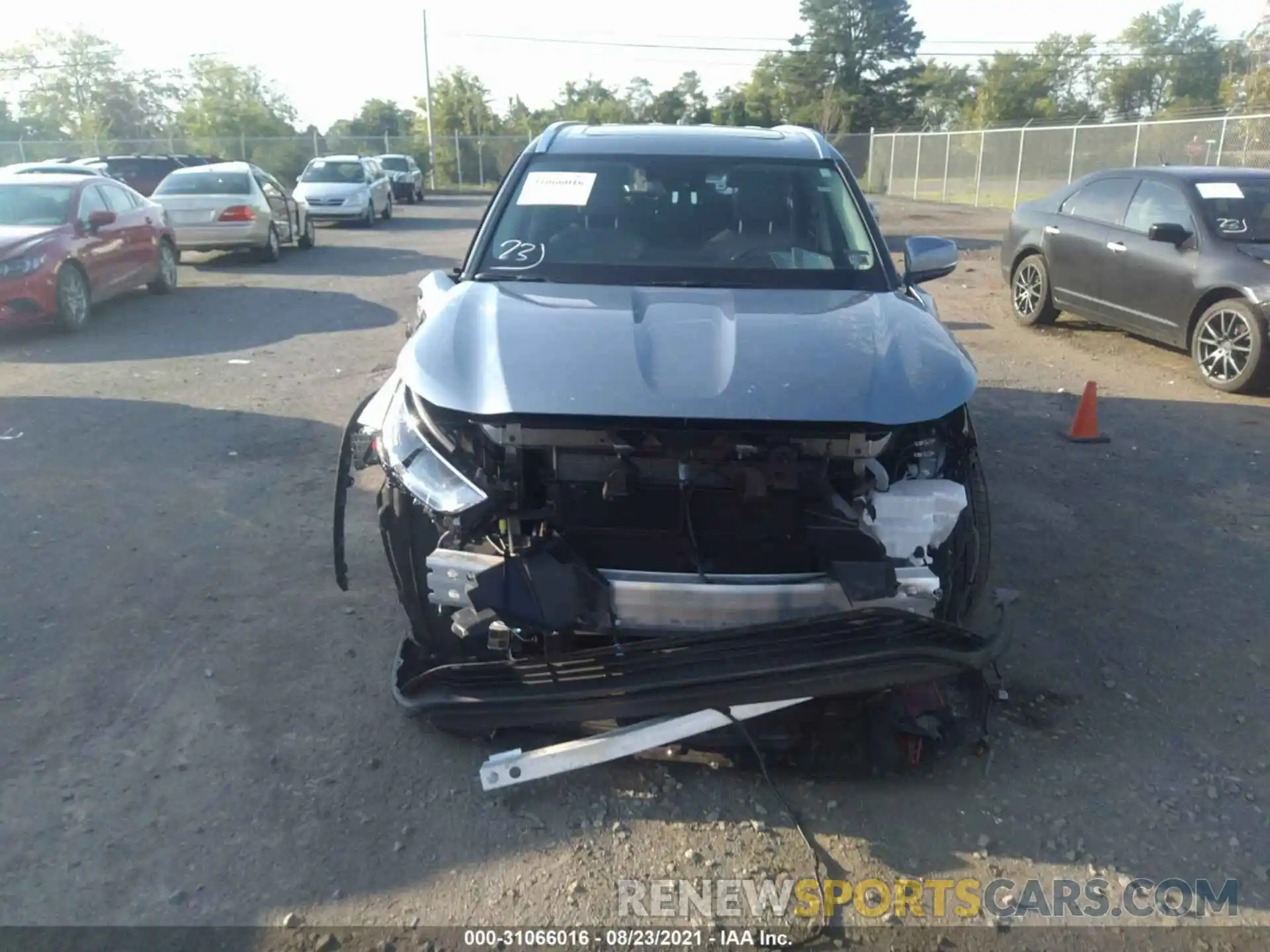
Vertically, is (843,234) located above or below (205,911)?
above

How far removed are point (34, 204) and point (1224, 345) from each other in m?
11.4

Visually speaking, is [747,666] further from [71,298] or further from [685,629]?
[71,298]

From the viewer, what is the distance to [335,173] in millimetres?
24172

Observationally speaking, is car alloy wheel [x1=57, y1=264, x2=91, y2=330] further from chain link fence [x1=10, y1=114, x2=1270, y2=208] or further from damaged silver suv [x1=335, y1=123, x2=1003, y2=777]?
chain link fence [x1=10, y1=114, x2=1270, y2=208]

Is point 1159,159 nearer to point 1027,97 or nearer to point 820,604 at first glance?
point 820,604

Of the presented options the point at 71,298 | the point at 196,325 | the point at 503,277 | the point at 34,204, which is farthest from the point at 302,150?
the point at 503,277

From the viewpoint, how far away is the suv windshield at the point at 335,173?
2403 cm

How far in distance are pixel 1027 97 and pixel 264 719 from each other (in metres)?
70.9

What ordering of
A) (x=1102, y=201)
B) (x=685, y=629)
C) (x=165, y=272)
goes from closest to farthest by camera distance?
1. (x=685, y=629)
2. (x=1102, y=201)
3. (x=165, y=272)

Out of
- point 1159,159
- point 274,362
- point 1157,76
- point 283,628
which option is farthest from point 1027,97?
point 283,628

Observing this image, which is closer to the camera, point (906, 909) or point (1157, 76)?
point (906, 909)

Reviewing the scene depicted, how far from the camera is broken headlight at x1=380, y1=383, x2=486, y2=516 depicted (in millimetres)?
3053

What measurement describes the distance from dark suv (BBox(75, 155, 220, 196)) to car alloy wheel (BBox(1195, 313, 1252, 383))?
65.6 feet

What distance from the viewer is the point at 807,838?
10.1 feet
